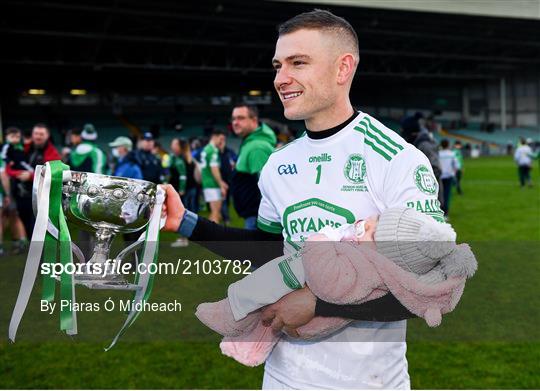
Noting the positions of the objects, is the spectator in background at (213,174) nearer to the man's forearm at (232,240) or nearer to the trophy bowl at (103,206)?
the man's forearm at (232,240)

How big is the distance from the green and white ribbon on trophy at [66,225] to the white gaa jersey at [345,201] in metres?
0.42

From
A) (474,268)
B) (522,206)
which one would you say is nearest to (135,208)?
(474,268)

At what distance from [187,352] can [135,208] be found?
3.33 metres

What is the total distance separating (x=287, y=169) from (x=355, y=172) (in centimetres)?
26

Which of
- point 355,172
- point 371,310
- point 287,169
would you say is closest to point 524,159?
point 287,169

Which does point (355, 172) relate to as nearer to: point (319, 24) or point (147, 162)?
point (319, 24)

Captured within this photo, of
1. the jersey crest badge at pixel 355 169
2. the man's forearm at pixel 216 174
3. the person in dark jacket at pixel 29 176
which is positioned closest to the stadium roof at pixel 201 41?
the man's forearm at pixel 216 174

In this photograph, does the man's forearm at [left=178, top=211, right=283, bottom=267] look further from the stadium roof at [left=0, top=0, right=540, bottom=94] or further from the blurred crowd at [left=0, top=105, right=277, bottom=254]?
the stadium roof at [left=0, top=0, right=540, bottom=94]

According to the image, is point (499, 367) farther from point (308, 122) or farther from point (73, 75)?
point (73, 75)

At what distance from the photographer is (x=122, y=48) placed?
98.1ft

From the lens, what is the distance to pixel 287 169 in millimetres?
1824

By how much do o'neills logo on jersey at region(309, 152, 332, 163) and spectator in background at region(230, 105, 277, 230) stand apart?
368 centimetres

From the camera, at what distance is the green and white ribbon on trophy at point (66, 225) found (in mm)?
1419

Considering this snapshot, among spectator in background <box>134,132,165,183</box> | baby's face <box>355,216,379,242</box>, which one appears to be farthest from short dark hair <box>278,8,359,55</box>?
spectator in background <box>134,132,165,183</box>
